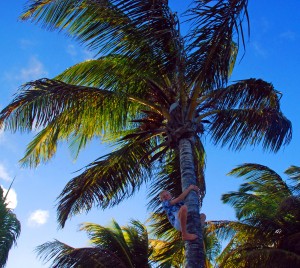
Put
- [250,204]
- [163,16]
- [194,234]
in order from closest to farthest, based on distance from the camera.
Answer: [194,234] → [163,16] → [250,204]

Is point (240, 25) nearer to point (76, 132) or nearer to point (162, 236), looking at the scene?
point (76, 132)

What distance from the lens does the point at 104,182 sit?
8930 millimetres

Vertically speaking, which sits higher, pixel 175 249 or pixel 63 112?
pixel 63 112

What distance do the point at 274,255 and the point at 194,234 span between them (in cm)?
453

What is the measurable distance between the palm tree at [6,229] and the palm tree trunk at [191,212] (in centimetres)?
505

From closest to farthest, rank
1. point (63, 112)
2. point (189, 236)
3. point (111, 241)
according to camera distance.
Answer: point (189, 236) → point (63, 112) → point (111, 241)

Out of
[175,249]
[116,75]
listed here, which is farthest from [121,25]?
[175,249]

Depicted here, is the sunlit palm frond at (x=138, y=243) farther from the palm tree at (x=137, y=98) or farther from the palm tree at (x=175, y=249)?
the palm tree at (x=137, y=98)

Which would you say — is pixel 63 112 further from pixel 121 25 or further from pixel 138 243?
pixel 138 243

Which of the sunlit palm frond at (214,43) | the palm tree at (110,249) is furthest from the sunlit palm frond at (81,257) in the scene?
the sunlit palm frond at (214,43)

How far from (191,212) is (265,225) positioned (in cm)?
532

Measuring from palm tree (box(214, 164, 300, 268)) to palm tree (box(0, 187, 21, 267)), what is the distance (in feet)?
17.1

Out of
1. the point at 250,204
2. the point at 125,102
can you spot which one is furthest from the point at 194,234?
the point at 250,204

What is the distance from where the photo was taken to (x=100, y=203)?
9047 millimetres
